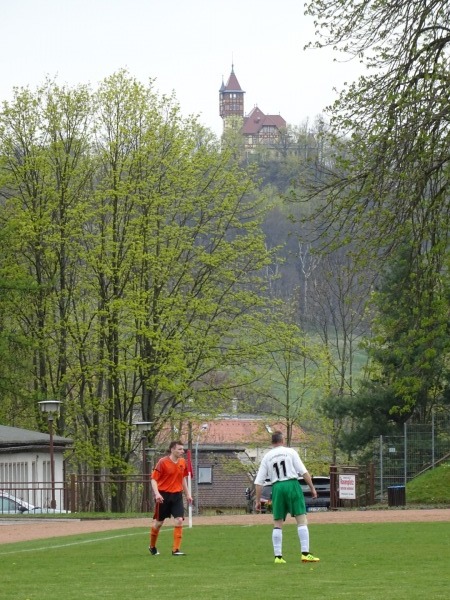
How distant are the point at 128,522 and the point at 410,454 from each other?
1504 cm

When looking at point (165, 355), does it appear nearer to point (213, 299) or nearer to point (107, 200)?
point (213, 299)

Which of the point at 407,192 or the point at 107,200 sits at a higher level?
the point at 107,200

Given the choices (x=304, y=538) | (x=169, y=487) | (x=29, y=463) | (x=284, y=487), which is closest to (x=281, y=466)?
(x=284, y=487)

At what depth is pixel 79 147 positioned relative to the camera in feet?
177

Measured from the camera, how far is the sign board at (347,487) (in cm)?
4041

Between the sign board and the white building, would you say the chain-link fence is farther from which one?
the white building

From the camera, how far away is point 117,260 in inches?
2030

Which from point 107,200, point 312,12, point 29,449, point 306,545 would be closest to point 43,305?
point 107,200

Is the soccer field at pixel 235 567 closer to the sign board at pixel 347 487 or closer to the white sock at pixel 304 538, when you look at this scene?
the white sock at pixel 304 538

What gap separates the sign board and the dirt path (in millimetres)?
3622

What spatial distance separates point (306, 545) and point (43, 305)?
121 ft

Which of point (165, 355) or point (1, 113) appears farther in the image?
point (1, 113)

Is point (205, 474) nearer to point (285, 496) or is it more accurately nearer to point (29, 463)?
point (29, 463)

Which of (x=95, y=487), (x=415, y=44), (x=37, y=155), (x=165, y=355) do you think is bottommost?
(x=95, y=487)
